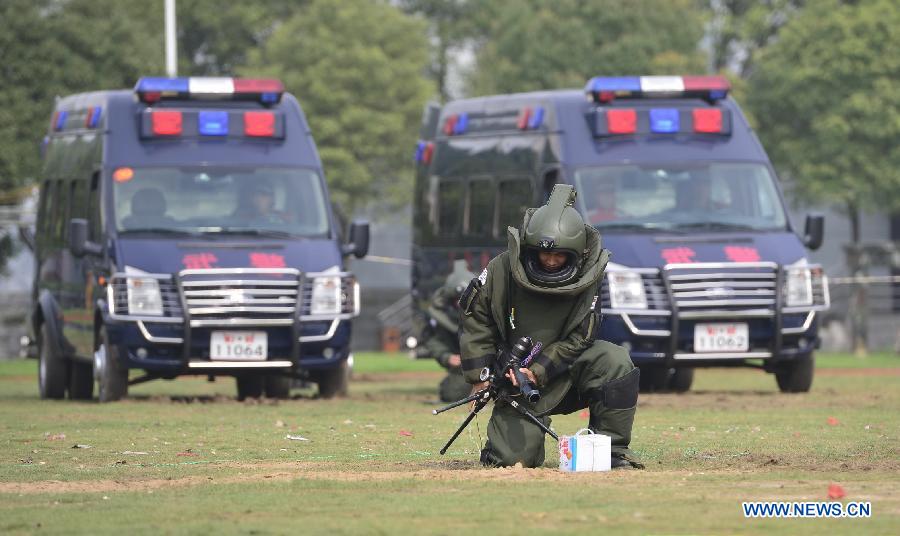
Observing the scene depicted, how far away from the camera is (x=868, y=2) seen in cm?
5075

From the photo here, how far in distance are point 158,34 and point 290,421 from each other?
140 ft

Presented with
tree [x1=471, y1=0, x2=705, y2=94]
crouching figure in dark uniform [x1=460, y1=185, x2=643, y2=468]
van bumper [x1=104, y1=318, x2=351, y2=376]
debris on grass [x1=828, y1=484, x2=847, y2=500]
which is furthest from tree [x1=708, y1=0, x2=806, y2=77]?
debris on grass [x1=828, y1=484, x2=847, y2=500]

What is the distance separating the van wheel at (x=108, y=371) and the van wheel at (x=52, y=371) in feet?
5.35

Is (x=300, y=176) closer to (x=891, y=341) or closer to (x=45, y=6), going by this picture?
(x=891, y=341)

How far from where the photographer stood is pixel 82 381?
2238 centimetres

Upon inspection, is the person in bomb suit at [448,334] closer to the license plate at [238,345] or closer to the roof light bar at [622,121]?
the license plate at [238,345]

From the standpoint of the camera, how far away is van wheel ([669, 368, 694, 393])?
24266mm

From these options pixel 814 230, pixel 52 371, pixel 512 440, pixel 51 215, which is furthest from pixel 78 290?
pixel 512 440

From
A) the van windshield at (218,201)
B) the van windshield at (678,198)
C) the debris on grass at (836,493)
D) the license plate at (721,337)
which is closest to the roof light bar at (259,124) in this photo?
the van windshield at (218,201)

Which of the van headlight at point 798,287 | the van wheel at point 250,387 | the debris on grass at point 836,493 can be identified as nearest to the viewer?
the debris on grass at point 836,493

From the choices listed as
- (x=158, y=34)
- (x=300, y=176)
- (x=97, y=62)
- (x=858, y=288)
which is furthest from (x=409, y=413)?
(x=158, y=34)

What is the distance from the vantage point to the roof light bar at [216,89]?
21.4 metres

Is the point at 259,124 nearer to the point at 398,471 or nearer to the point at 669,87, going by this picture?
the point at 669,87

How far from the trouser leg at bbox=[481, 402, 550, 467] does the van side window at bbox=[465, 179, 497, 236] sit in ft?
35.8
